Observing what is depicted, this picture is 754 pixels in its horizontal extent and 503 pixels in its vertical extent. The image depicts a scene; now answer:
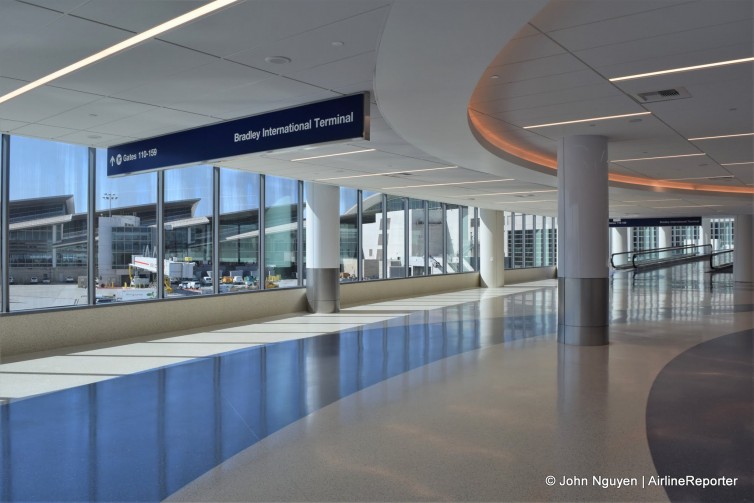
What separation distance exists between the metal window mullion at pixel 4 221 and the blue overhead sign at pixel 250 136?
1.96 m

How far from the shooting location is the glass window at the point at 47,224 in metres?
11.1

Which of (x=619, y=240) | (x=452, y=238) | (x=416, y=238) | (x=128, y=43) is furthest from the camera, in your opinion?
(x=619, y=240)

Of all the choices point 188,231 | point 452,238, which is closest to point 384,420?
point 188,231

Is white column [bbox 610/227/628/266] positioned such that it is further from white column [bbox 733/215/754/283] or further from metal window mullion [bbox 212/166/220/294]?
metal window mullion [bbox 212/166/220/294]

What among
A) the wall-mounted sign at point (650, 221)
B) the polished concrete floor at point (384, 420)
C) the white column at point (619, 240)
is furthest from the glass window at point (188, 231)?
the white column at point (619, 240)

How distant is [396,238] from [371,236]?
1.70m

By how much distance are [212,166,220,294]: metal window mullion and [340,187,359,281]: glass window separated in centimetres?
636

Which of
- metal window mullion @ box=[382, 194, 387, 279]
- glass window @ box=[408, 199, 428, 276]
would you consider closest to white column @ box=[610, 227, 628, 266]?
glass window @ box=[408, 199, 428, 276]

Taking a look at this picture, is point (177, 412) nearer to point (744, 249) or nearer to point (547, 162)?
point (547, 162)

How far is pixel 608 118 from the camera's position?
9.12 m

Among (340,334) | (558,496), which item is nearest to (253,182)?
(340,334)

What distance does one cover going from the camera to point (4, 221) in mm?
10867

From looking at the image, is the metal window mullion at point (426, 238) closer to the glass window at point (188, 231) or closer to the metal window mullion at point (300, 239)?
the metal window mullion at point (300, 239)

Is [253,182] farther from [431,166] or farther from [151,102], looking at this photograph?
[151,102]
